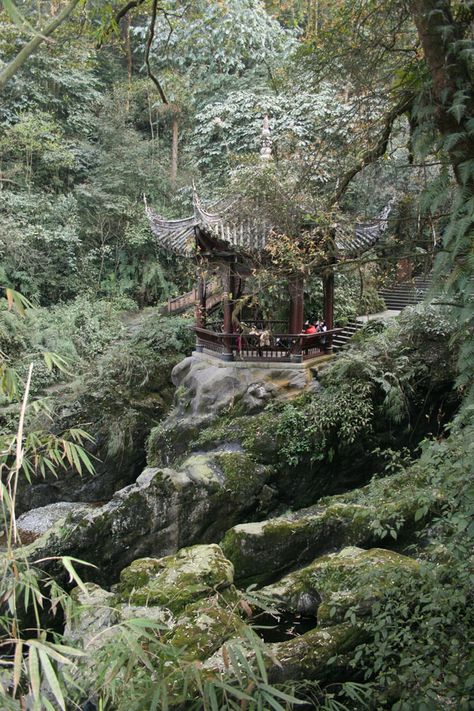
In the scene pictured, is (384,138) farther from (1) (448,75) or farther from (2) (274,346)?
(2) (274,346)

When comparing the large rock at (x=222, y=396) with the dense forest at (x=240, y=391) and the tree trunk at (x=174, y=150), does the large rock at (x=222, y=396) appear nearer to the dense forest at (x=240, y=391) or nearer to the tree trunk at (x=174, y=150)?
the dense forest at (x=240, y=391)

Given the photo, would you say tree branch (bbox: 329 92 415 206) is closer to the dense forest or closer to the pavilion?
the dense forest

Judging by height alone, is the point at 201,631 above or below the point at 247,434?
below

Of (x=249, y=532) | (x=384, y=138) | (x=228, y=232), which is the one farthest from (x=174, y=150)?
(x=384, y=138)

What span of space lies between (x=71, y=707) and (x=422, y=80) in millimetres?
4522

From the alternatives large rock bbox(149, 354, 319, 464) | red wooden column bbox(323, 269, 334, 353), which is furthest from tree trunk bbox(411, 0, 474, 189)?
red wooden column bbox(323, 269, 334, 353)

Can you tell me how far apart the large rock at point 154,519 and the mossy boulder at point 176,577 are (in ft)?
5.18

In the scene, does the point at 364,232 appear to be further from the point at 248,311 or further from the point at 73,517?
the point at 73,517

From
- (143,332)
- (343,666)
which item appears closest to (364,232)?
(143,332)

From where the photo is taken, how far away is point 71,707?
3.60m

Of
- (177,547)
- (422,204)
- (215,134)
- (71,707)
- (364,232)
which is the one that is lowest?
(177,547)

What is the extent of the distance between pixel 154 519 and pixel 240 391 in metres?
3.09

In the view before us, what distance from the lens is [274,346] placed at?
976 centimetres

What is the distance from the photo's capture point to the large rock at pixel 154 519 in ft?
21.5
